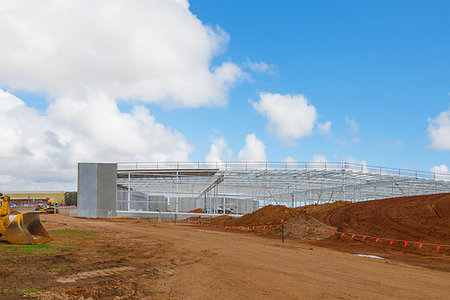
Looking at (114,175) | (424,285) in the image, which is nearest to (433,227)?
(424,285)

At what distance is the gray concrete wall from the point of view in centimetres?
3850

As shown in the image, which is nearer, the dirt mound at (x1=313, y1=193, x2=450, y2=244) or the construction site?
the construction site

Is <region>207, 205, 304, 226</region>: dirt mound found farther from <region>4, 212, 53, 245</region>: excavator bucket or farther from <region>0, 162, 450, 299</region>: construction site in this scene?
<region>4, 212, 53, 245</region>: excavator bucket

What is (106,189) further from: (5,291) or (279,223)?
(5,291)

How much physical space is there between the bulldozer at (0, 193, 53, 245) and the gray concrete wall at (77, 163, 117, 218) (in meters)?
25.0

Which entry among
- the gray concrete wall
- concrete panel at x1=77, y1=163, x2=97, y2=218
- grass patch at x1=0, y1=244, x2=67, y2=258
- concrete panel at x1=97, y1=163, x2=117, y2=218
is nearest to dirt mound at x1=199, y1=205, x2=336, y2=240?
concrete panel at x1=97, y1=163, x2=117, y2=218

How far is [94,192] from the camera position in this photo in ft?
127

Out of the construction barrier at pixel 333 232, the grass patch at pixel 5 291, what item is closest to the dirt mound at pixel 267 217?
the construction barrier at pixel 333 232

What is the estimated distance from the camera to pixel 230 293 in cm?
753

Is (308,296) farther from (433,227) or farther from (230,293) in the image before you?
(433,227)

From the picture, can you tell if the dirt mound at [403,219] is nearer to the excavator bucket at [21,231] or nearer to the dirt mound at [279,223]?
the dirt mound at [279,223]

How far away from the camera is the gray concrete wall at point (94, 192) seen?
3850cm

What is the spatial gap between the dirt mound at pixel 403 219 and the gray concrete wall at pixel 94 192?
2420 cm

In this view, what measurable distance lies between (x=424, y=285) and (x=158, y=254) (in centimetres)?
853
